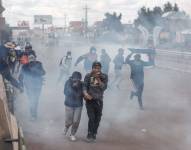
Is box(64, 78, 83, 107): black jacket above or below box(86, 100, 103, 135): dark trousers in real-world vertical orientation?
above

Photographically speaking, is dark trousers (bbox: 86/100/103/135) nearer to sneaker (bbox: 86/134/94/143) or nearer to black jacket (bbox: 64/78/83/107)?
sneaker (bbox: 86/134/94/143)

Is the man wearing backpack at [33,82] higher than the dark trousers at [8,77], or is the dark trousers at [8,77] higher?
the dark trousers at [8,77]

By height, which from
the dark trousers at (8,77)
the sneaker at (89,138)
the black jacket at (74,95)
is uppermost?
the dark trousers at (8,77)

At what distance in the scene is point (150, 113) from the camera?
12398mm

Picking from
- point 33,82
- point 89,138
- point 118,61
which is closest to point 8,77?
point 33,82

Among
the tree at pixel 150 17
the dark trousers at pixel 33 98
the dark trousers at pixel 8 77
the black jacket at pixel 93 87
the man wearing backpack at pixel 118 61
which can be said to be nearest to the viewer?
the black jacket at pixel 93 87

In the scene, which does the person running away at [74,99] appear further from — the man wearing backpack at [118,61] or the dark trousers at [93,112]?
the man wearing backpack at [118,61]

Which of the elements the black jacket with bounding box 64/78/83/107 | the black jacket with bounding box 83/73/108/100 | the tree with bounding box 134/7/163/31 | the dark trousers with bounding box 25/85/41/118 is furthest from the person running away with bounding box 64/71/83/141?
the tree with bounding box 134/7/163/31

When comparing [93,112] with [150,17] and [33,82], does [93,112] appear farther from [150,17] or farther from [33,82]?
[150,17]

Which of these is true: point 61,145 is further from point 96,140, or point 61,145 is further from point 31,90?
point 31,90

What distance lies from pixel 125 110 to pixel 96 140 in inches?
144

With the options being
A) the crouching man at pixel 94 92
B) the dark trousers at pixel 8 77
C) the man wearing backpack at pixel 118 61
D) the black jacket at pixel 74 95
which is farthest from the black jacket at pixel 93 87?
the man wearing backpack at pixel 118 61

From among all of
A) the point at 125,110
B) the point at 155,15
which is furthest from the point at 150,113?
the point at 155,15

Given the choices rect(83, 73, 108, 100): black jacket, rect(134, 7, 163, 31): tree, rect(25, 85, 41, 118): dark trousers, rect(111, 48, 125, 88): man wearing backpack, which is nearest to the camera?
rect(83, 73, 108, 100): black jacket
